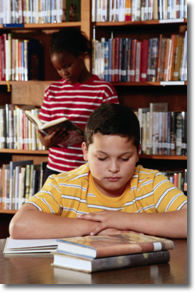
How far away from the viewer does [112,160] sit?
136cm

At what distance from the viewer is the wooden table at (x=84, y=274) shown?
860 mm

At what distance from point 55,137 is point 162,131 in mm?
743

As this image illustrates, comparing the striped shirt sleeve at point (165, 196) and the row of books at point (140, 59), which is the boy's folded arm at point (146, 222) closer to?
the striped shirt sleeve at point (165, 196)

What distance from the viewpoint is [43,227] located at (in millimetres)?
1204

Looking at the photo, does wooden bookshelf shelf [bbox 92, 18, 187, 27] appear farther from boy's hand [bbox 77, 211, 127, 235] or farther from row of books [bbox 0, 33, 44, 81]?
boy's hand [bbox 77, 211, 127, 235]

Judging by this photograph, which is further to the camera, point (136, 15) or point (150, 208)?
point (136, 15)

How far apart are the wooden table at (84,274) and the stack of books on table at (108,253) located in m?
0.01

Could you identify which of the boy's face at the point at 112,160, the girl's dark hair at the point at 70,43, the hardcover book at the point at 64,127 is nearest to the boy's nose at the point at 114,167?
the boy's face at the point at 112,160

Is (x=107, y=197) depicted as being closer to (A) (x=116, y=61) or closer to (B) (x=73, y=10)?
(A) (x=116, y=61)

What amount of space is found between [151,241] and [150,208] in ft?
1.74

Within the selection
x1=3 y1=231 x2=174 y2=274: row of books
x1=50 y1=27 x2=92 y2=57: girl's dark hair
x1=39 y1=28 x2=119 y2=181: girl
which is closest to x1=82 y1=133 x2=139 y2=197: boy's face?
x1=3 y1=231 x2=174 y2=274: row of books

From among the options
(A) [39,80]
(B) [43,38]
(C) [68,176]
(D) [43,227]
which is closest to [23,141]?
(A) [39,80]

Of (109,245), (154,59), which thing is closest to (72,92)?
(154,59)

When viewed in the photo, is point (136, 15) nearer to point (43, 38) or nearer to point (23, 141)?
point (43, 38)
